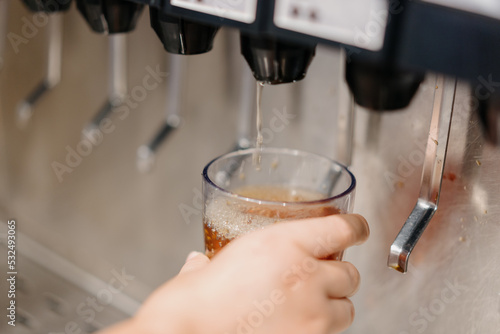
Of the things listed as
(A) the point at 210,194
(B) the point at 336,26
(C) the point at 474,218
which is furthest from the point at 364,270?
(B) the point at 336,26

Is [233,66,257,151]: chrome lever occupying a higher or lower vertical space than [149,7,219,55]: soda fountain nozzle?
lower

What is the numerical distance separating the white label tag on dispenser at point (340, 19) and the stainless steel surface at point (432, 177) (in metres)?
0.15

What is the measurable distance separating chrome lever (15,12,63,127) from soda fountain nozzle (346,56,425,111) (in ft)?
2.29

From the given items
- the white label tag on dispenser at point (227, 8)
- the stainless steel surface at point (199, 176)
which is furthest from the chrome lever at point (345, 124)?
the white label tag on dispenser at point (227, 8)

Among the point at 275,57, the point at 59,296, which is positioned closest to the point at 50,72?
the point at 59,296

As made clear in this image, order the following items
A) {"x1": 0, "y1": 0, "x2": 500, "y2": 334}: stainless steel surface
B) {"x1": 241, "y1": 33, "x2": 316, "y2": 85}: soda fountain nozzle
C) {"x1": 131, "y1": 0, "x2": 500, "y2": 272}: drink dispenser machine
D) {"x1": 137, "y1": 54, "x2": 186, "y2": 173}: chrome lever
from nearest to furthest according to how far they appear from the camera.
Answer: {"x1": 131, "y1": 0, "x2": 500, "y2": 272}: drink dispenser machine, {"x1": 241, "y1": 33, "x2": 316, "y2": 85}: soda fountain nozzle, {"x1": 0, "y1": 0, "x2": 500, "y2": 334}: stainless steel surface, {"x1": 137, "y1": 54, "x2": 186, "y2": 173}: chrome lever

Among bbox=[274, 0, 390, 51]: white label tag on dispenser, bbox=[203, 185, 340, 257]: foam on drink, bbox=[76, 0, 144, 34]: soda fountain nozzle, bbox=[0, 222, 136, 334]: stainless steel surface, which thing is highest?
bbox=[274, 0, 390, 51]: white label tag on dispenser

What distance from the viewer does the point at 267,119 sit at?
0.84m

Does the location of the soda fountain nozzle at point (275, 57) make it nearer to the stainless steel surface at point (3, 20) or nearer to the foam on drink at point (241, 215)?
the foam on drink at point (241, 215)

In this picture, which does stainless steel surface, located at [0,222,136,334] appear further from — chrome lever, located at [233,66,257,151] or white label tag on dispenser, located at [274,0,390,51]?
white label tag on dispenser, located at [274,0,390,51]

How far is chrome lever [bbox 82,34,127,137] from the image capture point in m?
0.96

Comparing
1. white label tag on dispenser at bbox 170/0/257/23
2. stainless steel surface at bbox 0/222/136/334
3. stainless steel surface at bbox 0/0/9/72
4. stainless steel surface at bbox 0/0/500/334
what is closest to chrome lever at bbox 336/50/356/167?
stainless steel surface at bbox 0/0/500/334

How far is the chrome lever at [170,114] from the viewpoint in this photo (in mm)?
916

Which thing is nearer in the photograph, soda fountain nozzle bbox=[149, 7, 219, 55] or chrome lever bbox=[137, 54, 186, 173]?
soda fountain nozzle bbox=[149, 7, 219, 55]
